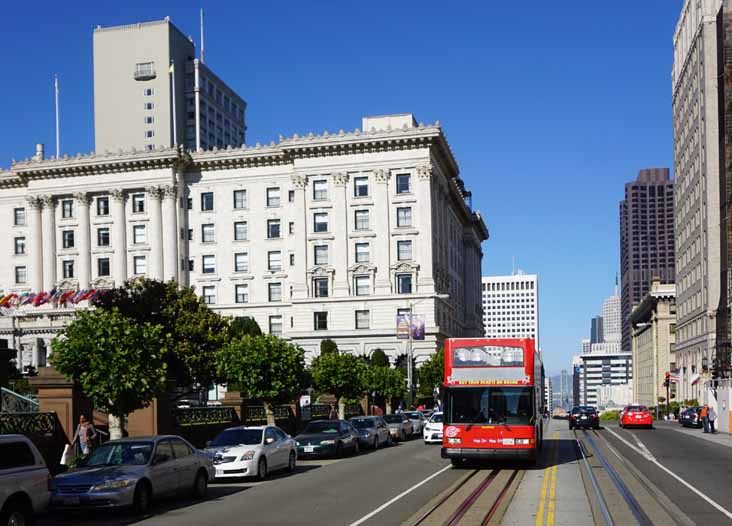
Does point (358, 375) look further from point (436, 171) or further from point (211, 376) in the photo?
point (436, 171)

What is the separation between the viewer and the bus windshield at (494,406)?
82.7 feet

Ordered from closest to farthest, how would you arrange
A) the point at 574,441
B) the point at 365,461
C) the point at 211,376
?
1. the point at 365,461
2. the point at 574,441
3. the point at 211,376

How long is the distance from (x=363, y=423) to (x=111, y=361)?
50.0ft

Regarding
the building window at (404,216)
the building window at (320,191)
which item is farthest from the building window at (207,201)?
the building window at (404,216)

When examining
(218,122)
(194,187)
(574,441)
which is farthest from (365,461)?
(218,122)

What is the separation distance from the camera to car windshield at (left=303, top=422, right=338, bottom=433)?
3400 cm

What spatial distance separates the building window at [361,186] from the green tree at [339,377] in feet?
123

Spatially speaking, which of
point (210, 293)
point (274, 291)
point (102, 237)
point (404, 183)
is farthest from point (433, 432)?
point (102, 237)

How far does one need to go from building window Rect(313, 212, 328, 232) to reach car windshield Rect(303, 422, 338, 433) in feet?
195

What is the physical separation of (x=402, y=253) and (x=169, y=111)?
74680mm

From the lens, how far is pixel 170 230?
9719 centimetres

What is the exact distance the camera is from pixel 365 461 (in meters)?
31.7

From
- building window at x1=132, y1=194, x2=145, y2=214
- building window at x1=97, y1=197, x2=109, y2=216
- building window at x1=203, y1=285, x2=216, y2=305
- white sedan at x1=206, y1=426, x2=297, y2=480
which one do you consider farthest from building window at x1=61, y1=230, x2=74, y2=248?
white sedan at x1=206, y1=426, x2=297, y2=480

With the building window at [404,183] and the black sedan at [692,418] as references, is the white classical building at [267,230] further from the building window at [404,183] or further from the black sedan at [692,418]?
the black sedan at [692,418]
